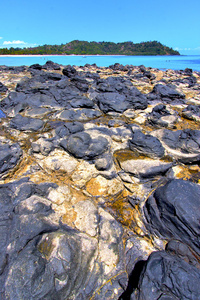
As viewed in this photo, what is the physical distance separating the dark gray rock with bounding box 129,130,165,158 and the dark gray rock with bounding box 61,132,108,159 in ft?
2.49

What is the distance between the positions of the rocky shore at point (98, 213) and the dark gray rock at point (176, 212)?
0.01m

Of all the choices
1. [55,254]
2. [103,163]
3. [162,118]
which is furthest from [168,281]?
[162,118]

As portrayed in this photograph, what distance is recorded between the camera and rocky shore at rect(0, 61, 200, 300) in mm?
1732

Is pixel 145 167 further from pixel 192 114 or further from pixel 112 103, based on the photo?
pixel 192 114

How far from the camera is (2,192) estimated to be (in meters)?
2.60

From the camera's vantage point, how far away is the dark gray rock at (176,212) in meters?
2.29

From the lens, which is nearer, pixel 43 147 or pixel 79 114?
pixel 43 147

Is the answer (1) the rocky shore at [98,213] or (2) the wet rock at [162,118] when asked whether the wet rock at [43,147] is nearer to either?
(1) the rocky shore at [98,213]

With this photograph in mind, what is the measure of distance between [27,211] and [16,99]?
5.64 m

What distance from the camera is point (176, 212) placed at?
242cm

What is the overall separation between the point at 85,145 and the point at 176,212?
93.5 inches

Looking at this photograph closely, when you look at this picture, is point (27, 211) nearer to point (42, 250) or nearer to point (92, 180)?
point (42, 250)

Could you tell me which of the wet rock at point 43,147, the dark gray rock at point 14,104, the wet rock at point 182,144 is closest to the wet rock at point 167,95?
the wet rock at point 182,144

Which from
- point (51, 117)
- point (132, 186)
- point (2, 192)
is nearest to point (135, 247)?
point (132, 186)
